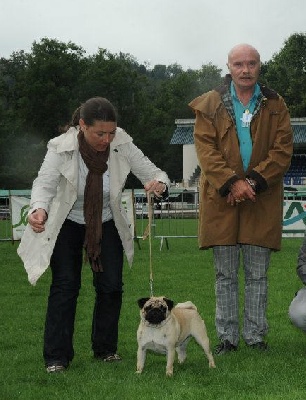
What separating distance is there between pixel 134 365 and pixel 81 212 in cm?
110

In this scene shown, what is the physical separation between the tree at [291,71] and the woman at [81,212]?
6555cm

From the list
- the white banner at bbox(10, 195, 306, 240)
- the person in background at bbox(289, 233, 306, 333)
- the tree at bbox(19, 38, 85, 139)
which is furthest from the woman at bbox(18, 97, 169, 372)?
the tree at bbox(19, 38, 85, 139)

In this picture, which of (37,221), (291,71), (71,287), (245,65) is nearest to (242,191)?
(245,65)

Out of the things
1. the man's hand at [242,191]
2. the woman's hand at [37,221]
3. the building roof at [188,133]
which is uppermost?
the building roof at [188,133]

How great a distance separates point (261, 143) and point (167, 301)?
134cm

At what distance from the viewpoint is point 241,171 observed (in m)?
5.85

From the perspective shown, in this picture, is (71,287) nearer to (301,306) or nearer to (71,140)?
(71,140)

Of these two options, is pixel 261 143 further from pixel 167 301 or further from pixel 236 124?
pixel 167 301

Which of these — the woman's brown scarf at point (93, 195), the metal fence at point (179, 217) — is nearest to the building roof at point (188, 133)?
the metal fence at point (179, 217)

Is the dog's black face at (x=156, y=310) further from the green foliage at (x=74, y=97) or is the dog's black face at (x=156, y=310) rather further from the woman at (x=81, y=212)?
the green foliage at (x=74, y=97)

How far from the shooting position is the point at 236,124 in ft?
19.1

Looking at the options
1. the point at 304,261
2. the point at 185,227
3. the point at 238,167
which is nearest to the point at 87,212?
the point at 238,167

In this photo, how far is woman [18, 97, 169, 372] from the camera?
17.5 ft

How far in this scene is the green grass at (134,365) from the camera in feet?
15.5
